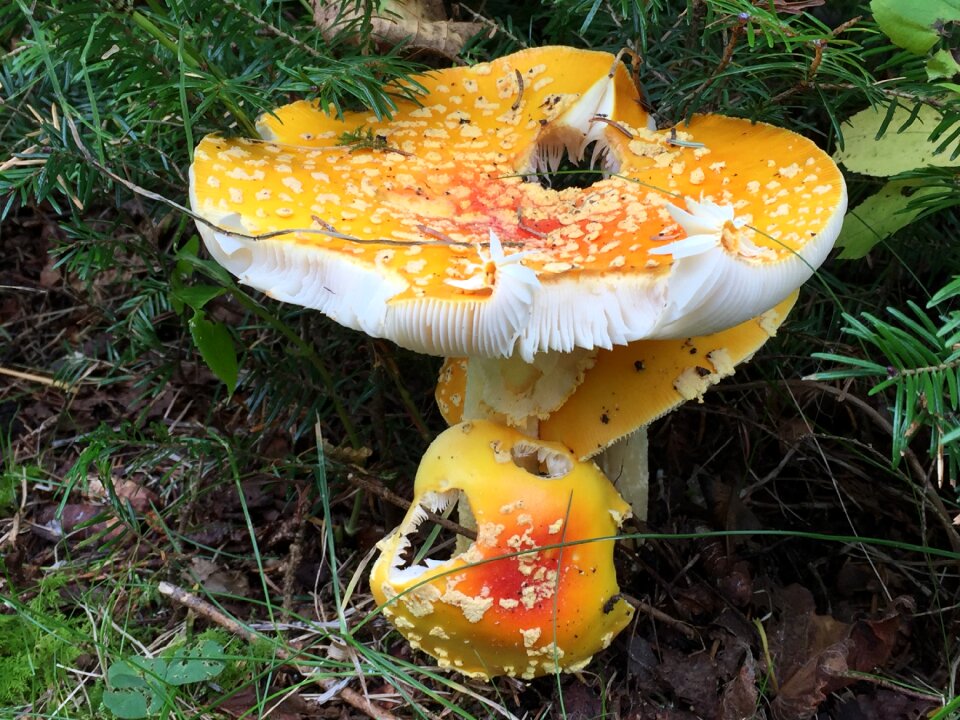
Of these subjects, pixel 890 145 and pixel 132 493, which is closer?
pixel 890 145

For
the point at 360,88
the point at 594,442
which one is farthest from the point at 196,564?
the point at 360,88

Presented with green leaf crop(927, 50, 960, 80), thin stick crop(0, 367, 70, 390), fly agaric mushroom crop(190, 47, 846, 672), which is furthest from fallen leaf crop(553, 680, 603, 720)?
thin stick crop(0, 367, 70, 390)

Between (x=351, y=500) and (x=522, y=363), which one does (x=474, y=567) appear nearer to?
(x=522, y=363)

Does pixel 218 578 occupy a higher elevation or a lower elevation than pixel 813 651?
lower

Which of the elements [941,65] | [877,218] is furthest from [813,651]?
[941,65]

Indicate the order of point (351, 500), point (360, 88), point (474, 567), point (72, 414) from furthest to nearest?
point (72, 414)
point (351, 500)
point (360, 88)
point (474, 567)

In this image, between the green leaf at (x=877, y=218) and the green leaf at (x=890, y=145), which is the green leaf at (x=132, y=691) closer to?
the green leaf at (x=877, y=218)

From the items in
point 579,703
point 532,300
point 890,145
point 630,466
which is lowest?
point 579,703

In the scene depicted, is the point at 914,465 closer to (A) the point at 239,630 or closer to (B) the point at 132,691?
(A) the point at 239,630
